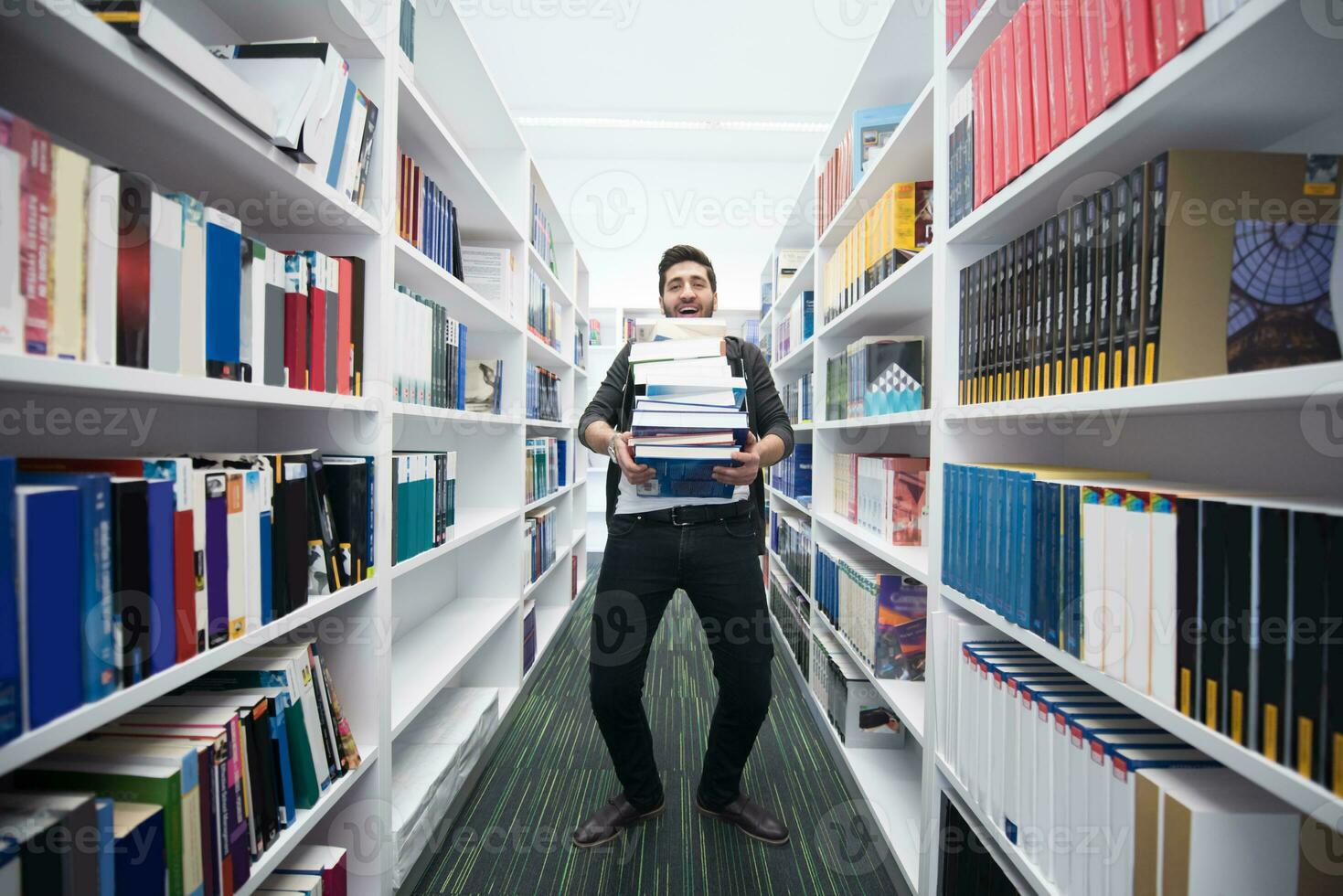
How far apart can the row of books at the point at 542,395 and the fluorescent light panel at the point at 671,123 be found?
2.16 metres

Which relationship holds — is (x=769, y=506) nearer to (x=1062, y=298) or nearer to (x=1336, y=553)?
(x=1062, y=298)

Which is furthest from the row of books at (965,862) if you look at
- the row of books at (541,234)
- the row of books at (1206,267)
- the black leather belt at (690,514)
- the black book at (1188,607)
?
the row of books at (541,234)

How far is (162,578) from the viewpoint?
2.17 ft

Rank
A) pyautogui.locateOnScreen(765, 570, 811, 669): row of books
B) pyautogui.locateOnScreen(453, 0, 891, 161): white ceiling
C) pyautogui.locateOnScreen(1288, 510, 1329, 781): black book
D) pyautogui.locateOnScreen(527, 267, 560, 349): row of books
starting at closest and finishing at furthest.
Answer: pyautogui.locateOnScreen(1288, 510, 1329, 781): black book, pyautogui.locateOnScreen(765, 570, 811, 669): row of books, pyautogui.locateOnScreen(527, 267, 560, 349): row of books, pyautogui.locateOnScreen(453, 0, 891, 161): white ceiling

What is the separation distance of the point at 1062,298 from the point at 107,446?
1.54 m

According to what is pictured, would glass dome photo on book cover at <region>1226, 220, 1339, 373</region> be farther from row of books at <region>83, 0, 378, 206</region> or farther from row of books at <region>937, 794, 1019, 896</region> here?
row of books at <region>83, 0, 378, 206</region>

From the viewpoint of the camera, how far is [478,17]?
3.15m

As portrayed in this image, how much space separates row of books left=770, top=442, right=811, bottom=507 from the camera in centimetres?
249

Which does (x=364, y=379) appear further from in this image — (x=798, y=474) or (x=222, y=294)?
(x=798, y=474)

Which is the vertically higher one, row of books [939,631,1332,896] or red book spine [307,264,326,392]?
red book spine [307,264,326,392]

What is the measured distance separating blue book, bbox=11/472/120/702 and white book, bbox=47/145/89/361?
0.45 ft

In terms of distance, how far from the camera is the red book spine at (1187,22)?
60 centimetres

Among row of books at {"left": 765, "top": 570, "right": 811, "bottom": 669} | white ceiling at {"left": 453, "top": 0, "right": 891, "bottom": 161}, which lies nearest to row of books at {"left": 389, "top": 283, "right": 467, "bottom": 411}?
row of books at {"left": 765, "top": 570, "right": 811, "bottom": 669}

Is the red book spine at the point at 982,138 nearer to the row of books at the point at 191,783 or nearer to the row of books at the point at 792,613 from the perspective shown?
the row of books at the point at 191,783
